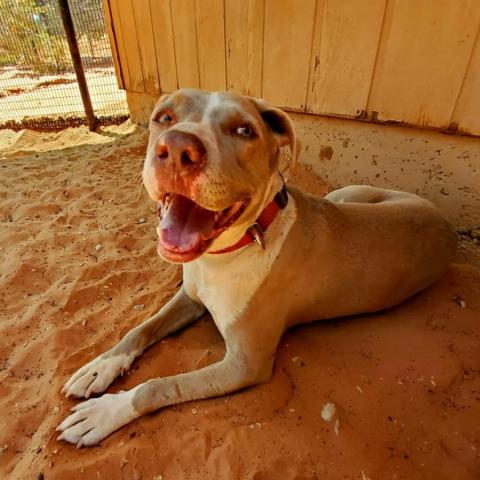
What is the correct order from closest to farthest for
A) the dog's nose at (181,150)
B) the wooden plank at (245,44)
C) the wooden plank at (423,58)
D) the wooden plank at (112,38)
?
the dog's nose at (181,150), the wooden plank at (423,58), the wooden plank at (245,44), the wooden plank at (112,38)

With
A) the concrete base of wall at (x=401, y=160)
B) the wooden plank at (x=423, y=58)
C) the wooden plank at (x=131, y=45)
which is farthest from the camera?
the wooden plank at (x=131, y=45)

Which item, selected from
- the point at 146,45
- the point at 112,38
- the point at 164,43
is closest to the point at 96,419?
the point at 164,43

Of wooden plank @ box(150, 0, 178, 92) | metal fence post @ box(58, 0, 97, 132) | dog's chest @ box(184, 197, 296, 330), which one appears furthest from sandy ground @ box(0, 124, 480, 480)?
metal fence post @ box(58, 0, 97, 132)

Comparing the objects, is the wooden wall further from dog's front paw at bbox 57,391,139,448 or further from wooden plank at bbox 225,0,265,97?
dog's front paw at bbox 57,391,139,448

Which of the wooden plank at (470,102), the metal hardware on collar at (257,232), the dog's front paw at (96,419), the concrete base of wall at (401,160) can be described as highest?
the wooden plank at (470,102)

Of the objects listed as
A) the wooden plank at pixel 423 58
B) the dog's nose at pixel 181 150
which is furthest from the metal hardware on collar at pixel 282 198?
the wooden plank at pixel 423 58

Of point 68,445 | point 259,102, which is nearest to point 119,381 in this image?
point 68,445

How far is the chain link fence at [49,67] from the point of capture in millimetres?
5926

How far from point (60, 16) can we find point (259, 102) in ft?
17.8

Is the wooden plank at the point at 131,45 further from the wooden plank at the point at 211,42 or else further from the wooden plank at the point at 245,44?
the wooden plank at the point at 245,44

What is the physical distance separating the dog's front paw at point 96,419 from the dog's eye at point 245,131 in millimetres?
1283

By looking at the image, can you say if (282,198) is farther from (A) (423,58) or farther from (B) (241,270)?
(A) (423,58)

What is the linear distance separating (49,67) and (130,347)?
7.02 metres

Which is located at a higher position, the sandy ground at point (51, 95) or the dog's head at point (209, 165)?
the dog's head at point (209, 165)
